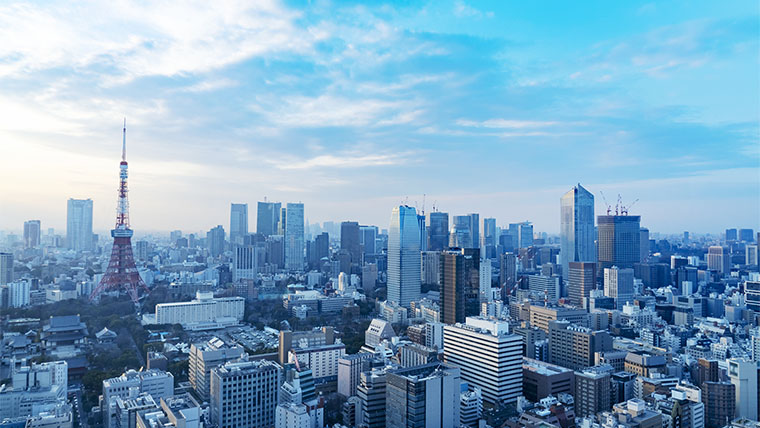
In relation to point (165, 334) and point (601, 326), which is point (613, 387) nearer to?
point (601, 326)

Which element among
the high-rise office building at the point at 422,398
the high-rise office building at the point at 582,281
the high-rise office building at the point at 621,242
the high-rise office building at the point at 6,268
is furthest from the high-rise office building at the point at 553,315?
the high-rise office building at the point at 6,268

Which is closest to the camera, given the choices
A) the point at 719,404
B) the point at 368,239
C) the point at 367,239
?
the point at 719,404

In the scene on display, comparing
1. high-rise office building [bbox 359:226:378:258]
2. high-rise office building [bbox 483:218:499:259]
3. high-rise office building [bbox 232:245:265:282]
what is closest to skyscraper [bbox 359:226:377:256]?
high-rise office building [bbox 359:226:378:258]

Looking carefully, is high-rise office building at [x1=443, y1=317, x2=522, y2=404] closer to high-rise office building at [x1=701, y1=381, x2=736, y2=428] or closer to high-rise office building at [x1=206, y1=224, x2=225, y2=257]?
high-rise office building at [x1=701, y1=381, x2=736, y2=428]

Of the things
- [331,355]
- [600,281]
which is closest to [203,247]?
[600,281]

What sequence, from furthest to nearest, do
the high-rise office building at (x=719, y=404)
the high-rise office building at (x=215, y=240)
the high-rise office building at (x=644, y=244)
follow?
the high-rise office building at (x=215, y=240) < the high-rise office building at (x=644, y=244) < the high-rise office building at (x=719, y=404)

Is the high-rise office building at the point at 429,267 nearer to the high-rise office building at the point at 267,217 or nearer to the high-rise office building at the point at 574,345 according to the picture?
the high-rise office building at the point at 574,345

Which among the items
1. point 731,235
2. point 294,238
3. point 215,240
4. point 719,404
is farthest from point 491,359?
point 731,235

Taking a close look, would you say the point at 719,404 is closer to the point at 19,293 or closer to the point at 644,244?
the point at 19,293
